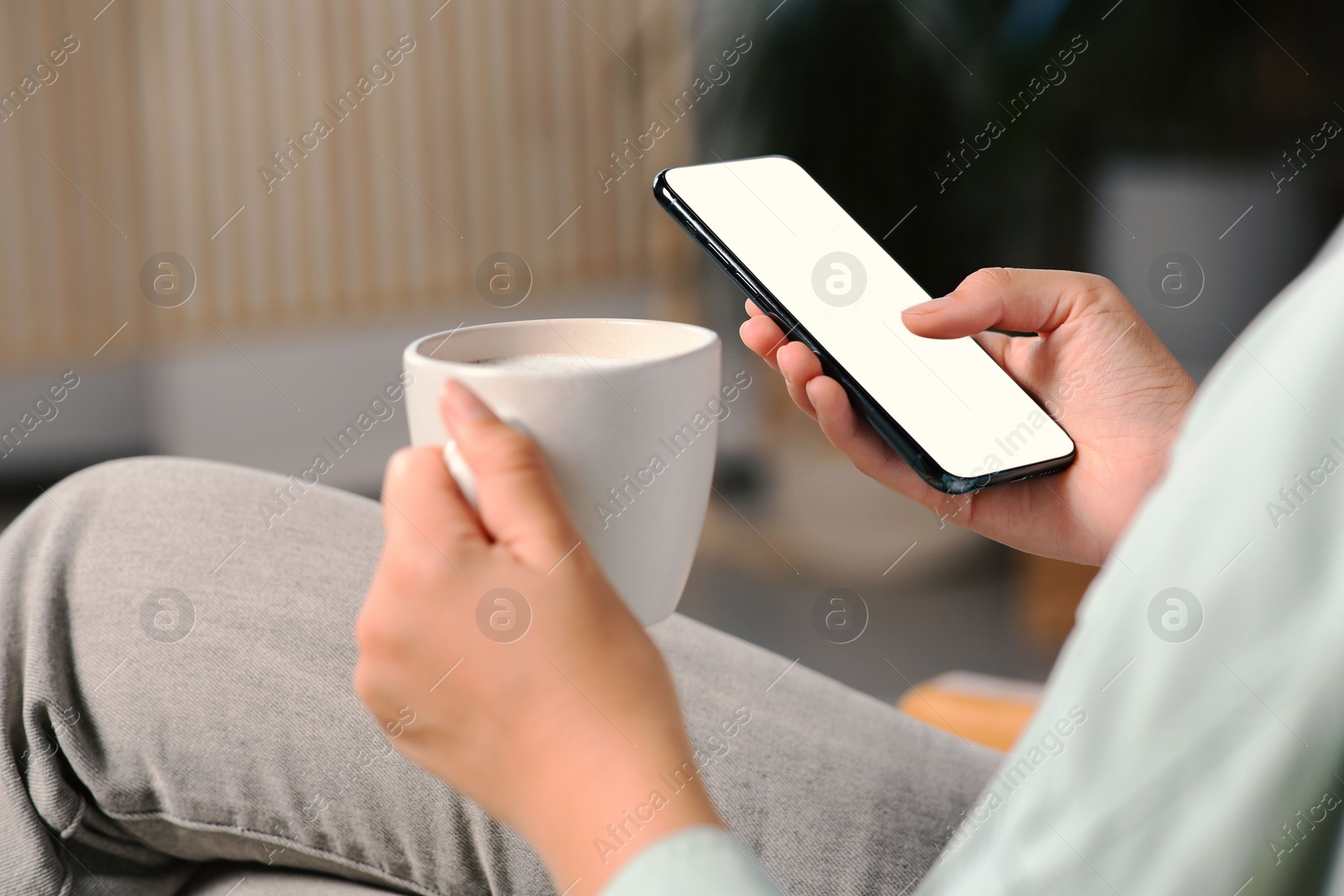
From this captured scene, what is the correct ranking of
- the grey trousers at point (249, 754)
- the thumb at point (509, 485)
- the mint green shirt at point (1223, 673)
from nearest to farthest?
the mint green shirt at point (1223, 673)
the thumb at point (509, 485)
the grey trousers at point (249, 754)

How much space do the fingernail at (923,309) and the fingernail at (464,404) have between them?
0.29 meters

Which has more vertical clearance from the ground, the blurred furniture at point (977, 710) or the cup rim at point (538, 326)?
the cup rim at point (538, 326)

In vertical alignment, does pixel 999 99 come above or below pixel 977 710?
above

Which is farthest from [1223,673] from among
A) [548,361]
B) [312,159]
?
[312,159]

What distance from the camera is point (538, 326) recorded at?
1.28 ft

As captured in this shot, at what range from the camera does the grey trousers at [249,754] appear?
52 cm

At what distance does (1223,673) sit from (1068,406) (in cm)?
44

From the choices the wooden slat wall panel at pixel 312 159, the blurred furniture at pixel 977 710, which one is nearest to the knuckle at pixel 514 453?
the blurred furniture at pixel 977 710

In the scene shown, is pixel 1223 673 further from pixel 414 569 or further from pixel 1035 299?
pixel 1035 299

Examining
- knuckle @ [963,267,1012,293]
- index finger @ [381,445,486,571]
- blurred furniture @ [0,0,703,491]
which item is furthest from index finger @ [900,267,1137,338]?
blurred furniture @ [0,0,703,491]

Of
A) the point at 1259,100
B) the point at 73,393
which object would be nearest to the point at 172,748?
the point at 1259,100

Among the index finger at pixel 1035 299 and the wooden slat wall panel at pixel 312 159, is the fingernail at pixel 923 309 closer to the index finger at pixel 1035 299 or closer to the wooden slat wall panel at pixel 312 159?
the index finger at pixel 1035 299

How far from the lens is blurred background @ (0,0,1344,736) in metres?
1.78

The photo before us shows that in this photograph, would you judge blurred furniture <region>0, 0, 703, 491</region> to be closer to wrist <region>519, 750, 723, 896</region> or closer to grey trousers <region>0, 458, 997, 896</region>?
grey trousers <region>0, 458, 997, 896</region>
